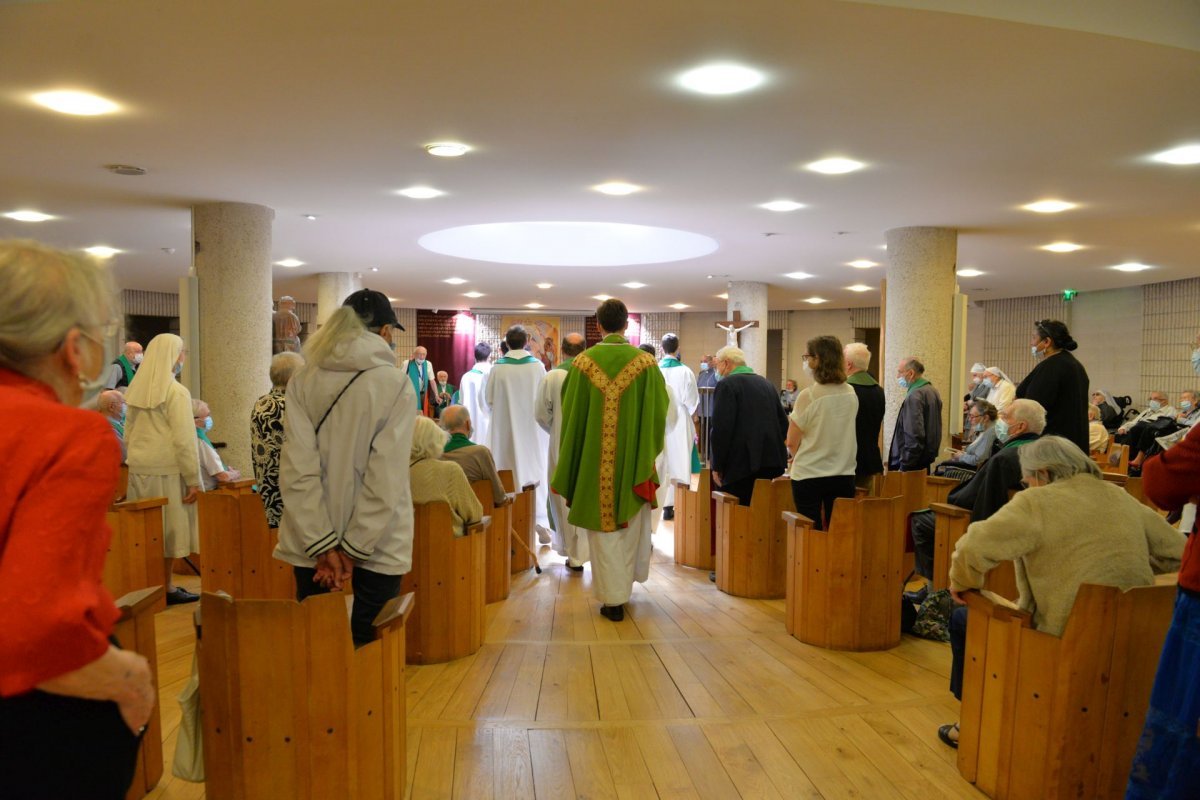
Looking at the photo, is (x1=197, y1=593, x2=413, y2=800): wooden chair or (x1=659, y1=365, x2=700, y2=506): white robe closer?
(x1=197, y1=593, x2=413, y2=800): wooden chair

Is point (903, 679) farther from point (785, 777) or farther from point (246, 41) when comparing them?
point (246, 41)

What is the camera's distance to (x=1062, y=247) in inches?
322

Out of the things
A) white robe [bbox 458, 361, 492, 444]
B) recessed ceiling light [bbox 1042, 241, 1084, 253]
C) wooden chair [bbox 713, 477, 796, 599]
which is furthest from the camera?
white robe [bbox 458, 361, 492, 444]

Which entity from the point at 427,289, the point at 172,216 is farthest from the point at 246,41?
the point at 427,289

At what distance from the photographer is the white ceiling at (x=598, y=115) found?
2904 millimetres

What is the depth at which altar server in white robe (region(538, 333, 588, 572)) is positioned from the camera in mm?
5633

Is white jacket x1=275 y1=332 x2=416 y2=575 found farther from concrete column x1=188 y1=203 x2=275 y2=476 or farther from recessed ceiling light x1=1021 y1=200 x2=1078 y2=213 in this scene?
recessed ceiling light x1=1021 y1=200 x2=1078 y2=213

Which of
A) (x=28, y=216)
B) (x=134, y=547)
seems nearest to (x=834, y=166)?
(x=134, y=547)

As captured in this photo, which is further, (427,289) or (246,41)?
(427,289)

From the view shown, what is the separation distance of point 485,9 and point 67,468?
7.11 ft

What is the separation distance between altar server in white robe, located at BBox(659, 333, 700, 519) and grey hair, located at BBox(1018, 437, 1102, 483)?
4681 mm

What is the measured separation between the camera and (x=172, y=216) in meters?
6.80

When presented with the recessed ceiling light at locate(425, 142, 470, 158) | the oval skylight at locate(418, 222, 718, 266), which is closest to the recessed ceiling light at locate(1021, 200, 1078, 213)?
the oval skylight at locate(418, 222, 718, 266)

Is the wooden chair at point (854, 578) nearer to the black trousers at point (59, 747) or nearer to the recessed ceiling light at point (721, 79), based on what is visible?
the recessed ceiling light at point (721, 79)
